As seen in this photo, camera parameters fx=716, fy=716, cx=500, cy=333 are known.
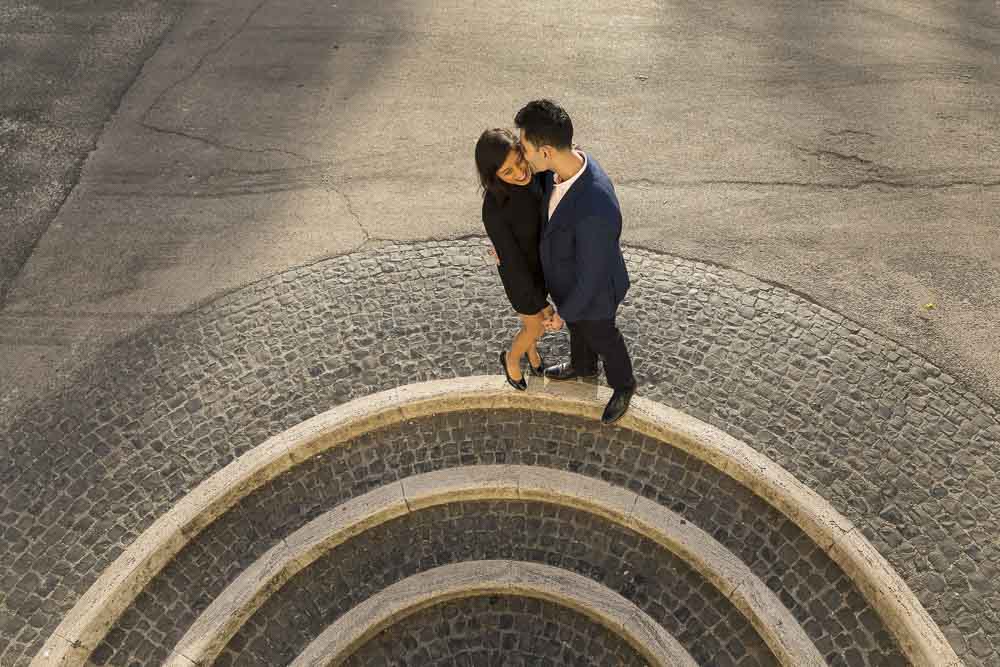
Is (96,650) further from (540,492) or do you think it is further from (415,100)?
(415,100)

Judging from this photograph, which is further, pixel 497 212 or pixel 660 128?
pixel 660 128

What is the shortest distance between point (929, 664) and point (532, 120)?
13.2ft

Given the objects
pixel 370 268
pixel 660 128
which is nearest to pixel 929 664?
pixel 370 268

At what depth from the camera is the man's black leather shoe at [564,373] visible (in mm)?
5668

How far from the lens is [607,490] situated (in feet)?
17.3

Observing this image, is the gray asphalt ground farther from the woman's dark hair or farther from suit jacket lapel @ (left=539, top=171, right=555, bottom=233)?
the woman's dark hair

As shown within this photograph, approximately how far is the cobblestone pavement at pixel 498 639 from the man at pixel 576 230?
1.96m

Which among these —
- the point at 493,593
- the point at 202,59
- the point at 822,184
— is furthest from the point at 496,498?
the point at 202,59

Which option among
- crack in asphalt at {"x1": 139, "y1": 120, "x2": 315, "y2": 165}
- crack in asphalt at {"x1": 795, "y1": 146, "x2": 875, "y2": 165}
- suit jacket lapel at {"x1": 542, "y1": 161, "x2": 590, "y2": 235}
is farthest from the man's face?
crack in asphalt at {"x1": 795, "y1": 146, "x2": 875, "y2": 165}

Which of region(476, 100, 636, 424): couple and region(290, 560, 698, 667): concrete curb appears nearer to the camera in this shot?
region(476, 100, 636, 424): couple

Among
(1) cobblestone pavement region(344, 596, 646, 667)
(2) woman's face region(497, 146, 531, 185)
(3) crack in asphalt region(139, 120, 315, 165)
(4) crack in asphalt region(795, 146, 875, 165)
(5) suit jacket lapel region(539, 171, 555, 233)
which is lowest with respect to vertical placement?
(1) cobblestone pavement region(344, 596, 646, 667)

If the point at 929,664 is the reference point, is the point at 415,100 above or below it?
above

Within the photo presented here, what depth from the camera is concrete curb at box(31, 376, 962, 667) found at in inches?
181

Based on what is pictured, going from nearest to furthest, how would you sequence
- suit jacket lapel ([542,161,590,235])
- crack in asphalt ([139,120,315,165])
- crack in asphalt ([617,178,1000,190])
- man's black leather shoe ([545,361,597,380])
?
1. suit jacket lapel ([542,161,590,235])
2. man's black leather shoe ([545,361,597,380])
3. crack in asphalt ([617,178,1000,190])
4. crack in asphalt ([139,120,315,165])
